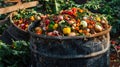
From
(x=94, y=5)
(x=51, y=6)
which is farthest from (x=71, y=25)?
(x=94, y=5)

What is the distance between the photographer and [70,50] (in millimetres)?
5176

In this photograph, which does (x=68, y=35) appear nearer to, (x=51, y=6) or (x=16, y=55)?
(x=16, y=55)

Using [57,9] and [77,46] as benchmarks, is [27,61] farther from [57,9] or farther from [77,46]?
[57,9]

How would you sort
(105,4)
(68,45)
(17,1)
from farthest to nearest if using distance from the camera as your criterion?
(105,4) → (17,1) → (68,45)

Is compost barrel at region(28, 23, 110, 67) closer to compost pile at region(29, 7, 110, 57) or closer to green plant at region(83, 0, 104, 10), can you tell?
compost pile at region(29, 7, 110, 57)

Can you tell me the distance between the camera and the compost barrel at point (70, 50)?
17.0ft

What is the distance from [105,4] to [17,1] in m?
2.93

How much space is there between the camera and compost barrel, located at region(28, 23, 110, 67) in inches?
204

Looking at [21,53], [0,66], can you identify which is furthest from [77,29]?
[0,66]

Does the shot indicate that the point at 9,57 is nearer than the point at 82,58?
No

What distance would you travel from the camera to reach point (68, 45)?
517 cm

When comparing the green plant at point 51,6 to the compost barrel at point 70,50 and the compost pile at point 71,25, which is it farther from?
the compost barrel at point 70,50

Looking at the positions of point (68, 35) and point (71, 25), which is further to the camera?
point (71, 25)

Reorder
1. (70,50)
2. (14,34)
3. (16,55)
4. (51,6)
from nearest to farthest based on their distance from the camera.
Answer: (70,50) → (16,55) → (14,34) → (51,6)
